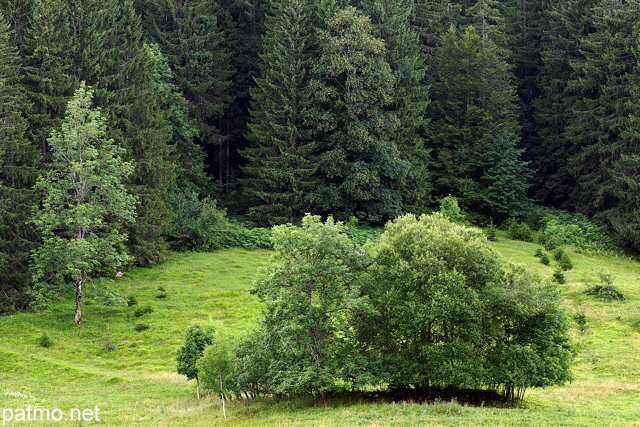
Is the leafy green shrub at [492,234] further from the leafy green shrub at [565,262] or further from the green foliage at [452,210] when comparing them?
the leafy green shrub at [565,262]

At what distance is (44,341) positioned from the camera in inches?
1415

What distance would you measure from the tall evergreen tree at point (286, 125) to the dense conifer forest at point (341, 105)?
185mm

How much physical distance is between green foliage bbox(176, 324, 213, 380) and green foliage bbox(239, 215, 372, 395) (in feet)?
8.95

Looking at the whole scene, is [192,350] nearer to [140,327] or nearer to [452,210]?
[140,327]

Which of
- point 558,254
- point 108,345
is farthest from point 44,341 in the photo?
point 558,254

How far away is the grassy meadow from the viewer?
24062 mm

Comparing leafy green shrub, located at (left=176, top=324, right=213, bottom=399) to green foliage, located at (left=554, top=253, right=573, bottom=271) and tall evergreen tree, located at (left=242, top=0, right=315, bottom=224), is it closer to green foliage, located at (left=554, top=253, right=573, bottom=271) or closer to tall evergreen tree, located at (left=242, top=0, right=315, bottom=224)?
tall evergreen tree, located at (left=242, top=0, right=315, bottom=224)

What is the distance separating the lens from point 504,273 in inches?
1083

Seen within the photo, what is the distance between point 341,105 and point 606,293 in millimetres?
27163

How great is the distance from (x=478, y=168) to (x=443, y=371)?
45.9m

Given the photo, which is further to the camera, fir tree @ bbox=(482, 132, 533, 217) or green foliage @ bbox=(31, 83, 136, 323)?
fir tree @ bbox=(482, 132, 533, 217)

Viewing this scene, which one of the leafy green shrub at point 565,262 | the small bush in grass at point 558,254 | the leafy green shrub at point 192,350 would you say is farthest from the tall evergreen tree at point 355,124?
the leafy green shrub at point 192,350

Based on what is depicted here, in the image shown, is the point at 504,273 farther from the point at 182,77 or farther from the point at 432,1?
the point at 432,1

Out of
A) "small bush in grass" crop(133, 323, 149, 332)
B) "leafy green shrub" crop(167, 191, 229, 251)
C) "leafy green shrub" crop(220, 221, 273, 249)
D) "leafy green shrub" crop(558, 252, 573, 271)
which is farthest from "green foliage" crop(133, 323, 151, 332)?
"leafy green shrub" crop(558, 252, 573, 271)
